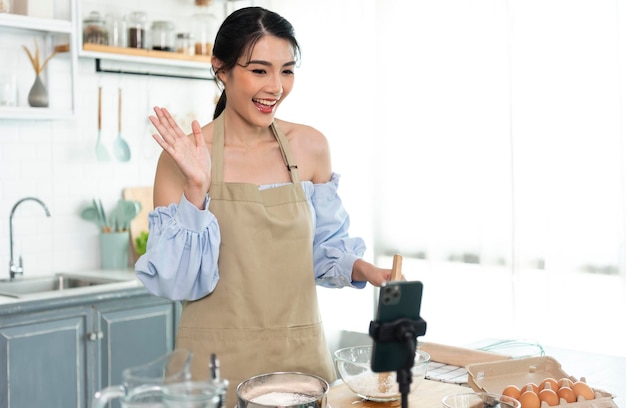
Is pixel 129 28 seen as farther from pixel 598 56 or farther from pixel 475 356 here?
pixel 475 356

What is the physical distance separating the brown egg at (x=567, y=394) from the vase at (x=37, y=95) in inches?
130

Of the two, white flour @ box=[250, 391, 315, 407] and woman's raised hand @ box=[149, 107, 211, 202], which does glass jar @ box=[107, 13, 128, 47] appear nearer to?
woman's raised hand @ box=[149, 107, 211, 202]

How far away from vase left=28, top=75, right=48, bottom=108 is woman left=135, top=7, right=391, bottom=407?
218 cm

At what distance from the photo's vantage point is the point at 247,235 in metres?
2.35

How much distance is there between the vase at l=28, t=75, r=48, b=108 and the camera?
4312 mm

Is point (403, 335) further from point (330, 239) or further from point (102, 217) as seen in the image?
point (102, 217)

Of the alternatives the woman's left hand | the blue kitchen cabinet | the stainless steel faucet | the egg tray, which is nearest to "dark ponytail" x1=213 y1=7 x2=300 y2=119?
the woman's left hand

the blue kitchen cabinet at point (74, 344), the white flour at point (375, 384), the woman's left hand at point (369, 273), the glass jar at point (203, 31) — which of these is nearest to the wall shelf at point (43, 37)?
the glass jar at point (203, 31)

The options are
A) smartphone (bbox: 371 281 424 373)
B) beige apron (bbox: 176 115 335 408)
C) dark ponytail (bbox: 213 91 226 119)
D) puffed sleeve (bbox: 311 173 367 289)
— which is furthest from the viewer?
dark ponytail (bbox: 213 91 226 119)

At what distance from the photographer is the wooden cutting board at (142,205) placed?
16.0 feet

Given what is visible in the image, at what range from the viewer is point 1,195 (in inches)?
172

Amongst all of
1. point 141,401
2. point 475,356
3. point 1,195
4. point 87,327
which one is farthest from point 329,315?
point 141,401

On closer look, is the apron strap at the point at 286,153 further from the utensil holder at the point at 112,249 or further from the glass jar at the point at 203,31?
the glass jar at the point at 203,31

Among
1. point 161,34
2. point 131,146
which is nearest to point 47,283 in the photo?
point 131,146
